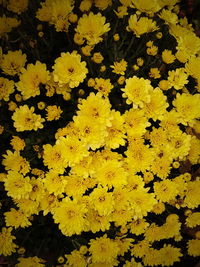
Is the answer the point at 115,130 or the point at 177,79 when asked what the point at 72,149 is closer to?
the point at 115,130

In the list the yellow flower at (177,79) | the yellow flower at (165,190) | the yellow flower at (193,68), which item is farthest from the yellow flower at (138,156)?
the yellow flower at (193,68)

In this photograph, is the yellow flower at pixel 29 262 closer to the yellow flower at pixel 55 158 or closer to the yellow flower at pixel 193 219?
the yellow flower at pixel 55 158

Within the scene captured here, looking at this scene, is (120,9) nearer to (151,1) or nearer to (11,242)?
(151,1)

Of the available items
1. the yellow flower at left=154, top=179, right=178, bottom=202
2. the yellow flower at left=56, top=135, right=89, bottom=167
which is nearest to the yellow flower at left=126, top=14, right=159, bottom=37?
the yellow flower at left=56, top=135, right=89, bottom=167

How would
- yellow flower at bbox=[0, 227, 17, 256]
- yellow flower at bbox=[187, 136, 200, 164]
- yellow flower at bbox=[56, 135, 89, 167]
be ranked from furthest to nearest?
yellow flower at bbox=[187, 136, 200, 164], yellow flower at bbox=[0, 227, 17, 256], yellow flower at bbox=[56, 135, 89, 167]

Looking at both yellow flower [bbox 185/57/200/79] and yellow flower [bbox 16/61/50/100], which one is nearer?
yellow flower [bbox 16/61/50/100]

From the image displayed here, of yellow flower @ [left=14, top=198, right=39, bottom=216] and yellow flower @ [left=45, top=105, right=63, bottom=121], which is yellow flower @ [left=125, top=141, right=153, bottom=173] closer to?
yellow flower @ [left=45, top=105, right=63, bottom=121]

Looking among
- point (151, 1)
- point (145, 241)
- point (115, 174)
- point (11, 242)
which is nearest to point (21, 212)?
point (11, 242)
